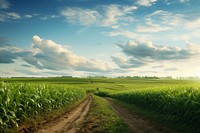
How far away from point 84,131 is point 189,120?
21.7 ft

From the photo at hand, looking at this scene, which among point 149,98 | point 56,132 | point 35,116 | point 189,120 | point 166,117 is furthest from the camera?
point 149,98

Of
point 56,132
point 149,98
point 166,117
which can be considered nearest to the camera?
point 56,132

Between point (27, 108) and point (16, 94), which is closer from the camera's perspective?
point (16, 94)

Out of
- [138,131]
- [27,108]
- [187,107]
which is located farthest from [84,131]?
[187,107]

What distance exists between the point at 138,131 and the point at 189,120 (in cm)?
366

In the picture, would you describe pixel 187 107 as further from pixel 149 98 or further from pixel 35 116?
pixel 149 98

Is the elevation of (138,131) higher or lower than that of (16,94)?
lower

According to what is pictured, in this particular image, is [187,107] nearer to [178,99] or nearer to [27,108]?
[178,99]

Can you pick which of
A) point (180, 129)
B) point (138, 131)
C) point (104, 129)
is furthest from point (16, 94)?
point (180, 129)

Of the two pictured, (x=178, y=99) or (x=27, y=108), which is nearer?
(x=27, y=108)

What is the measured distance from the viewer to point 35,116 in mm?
18750

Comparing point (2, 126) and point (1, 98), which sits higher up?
point (1, 98)

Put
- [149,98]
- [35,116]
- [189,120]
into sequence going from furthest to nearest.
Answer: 1. [149,98]
2. [35,116]
3. [189,120]

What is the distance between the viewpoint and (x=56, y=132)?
50.1ft
